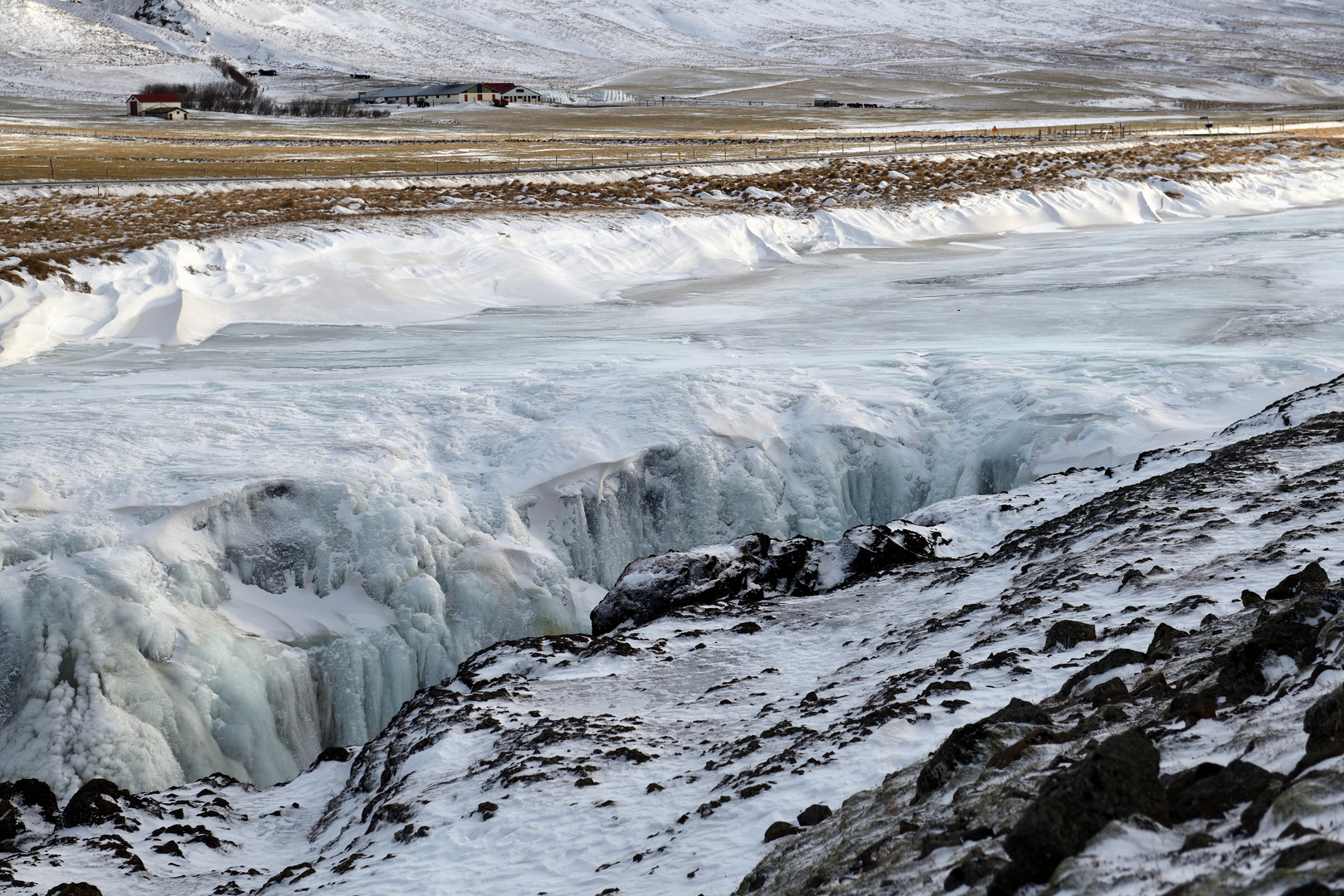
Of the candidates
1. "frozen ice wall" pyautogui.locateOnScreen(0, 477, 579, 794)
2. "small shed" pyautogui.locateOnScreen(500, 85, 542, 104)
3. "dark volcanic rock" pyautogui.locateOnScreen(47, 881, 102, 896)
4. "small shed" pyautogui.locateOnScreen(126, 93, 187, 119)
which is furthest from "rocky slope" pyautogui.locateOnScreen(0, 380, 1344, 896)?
"small shed" pyautogui.locateOnScreen(500, 85, 542, 104)

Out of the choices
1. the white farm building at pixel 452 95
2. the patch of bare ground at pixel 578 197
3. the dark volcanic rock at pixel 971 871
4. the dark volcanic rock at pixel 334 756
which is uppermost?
the white farm building at pixel 452 95

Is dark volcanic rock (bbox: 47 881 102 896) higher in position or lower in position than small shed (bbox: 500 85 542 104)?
lower

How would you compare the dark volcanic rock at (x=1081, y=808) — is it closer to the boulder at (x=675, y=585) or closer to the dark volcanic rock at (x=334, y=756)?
the dark volcanic rock at (x=334, y=756)

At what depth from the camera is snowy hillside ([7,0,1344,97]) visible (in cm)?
12494

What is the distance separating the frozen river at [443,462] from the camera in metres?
9.96

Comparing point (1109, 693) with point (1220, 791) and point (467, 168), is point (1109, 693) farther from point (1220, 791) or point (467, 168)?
point (467, 168)

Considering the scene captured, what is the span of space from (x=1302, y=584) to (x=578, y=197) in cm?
2841

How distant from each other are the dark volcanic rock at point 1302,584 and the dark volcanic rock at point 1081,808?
8.92 ft

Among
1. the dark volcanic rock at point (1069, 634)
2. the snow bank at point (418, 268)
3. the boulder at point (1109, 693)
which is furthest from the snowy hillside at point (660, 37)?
the boulder at point (1109, 693)

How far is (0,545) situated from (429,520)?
12.1 ft

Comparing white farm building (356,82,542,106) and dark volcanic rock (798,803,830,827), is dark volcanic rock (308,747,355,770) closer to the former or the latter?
dark volcanic rock (798,803,830,827)

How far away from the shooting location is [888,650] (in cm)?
858

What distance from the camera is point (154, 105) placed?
287 ft

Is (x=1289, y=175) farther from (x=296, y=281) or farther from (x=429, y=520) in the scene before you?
(x=429, y=520)
